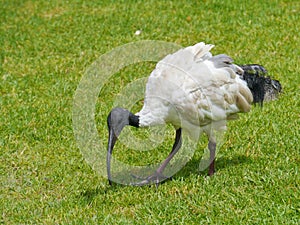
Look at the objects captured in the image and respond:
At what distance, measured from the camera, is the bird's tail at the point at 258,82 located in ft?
21.2

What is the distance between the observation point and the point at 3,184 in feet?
21.0

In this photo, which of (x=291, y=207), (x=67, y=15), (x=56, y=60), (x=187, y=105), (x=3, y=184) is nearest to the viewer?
(x=291, y=207)

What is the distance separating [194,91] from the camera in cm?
594

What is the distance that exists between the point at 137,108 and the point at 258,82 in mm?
2060

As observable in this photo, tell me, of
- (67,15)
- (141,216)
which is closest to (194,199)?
(141,216)

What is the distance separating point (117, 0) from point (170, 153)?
18.5ft

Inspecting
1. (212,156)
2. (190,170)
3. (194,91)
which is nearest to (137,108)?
(190,170)

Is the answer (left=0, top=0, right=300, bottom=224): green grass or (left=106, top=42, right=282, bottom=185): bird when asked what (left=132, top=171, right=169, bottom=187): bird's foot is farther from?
(left=0, top=0, right=300, bottom=224): green grass

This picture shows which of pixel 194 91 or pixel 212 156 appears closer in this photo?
pixel 194 91

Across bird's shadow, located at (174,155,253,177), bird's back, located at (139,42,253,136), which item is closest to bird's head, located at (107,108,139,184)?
bird's back, located at (139,42,253,136)

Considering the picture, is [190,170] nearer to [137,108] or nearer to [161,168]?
[161,168]

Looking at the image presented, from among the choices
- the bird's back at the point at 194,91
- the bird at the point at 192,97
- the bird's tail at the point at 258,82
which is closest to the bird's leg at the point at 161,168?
the bird at the point at 192,97

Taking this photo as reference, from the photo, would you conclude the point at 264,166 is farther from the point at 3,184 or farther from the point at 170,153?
the point at 3,184

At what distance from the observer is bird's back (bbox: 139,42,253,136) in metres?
5.86
